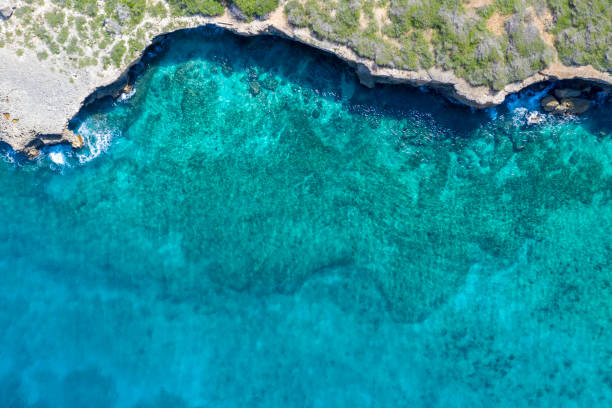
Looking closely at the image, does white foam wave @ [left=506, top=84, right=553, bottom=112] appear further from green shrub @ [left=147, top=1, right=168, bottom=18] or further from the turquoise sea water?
green shrub @ [left=147, top=1, right=168, bottom=18]

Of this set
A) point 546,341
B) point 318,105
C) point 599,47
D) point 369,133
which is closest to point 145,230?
point 318,105

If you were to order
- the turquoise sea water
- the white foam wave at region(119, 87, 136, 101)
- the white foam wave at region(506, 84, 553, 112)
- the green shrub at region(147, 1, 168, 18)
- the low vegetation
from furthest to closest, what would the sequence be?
the white foam wave at region(119, 87, 136, 101), the turquoise sea water, the white foam wave at region(506, 84, 553, 112), the green shrub at region(147, 1, 168, 18), the low vegetation

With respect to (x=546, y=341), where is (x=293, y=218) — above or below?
above

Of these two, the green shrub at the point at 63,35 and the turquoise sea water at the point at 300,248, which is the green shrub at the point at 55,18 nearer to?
the green shrub at the point at 63,35

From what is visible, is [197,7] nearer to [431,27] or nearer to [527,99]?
[431,27]

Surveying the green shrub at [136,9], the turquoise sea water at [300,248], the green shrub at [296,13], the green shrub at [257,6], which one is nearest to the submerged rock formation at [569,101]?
the turquoise sea water at [300,248]

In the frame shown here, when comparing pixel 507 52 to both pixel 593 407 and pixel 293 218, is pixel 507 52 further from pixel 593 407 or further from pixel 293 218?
pixel 593 407


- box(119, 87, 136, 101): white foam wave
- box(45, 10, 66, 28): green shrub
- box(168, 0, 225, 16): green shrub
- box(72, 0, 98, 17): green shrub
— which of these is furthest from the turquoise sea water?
box(45, 10, 66, 28): green shrub
